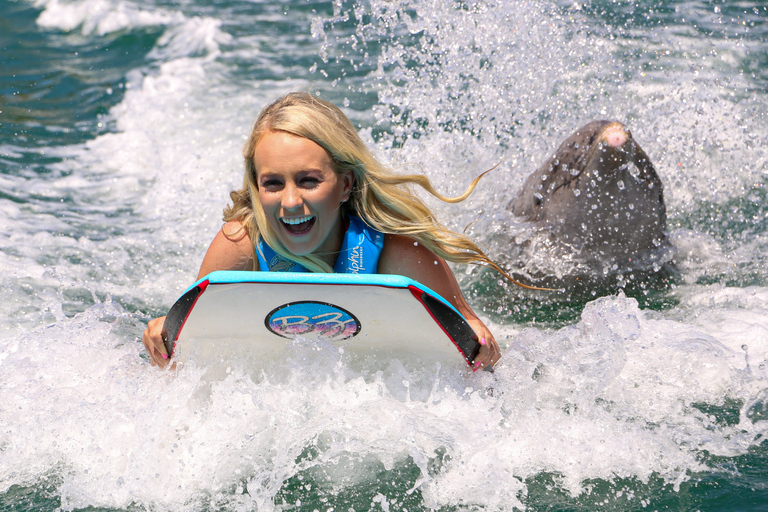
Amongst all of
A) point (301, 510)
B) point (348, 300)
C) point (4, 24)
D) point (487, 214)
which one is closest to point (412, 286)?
point (348, 300)

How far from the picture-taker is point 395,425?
2375 millimetres

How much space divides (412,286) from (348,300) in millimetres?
199

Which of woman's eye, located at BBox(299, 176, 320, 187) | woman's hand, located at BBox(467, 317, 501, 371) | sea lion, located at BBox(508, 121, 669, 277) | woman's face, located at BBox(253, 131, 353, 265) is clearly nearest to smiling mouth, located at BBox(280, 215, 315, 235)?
woman's face, located at BBox(253, 131, 353, 265)

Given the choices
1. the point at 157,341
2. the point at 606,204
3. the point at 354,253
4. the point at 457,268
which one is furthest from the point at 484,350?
the point at 457,268

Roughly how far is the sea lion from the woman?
1.01 m

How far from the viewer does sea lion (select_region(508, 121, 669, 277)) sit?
11.5 feet

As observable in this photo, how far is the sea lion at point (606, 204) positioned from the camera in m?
3.50

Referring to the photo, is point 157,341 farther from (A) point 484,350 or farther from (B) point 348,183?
(A) point 484,350

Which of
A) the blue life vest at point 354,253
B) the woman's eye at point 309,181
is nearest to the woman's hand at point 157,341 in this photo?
the blue life vest at point 354,253

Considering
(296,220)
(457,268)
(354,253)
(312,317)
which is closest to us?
(312,317)

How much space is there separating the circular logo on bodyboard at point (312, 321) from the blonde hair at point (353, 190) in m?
0.30

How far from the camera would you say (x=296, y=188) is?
2428 mm

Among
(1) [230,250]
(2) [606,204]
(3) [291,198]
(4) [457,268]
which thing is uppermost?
(3) [291,198]

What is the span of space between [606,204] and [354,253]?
1.48 meters
